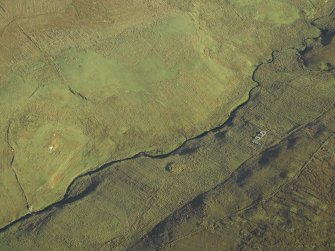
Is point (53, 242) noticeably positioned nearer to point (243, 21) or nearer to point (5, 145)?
point (5, 145)

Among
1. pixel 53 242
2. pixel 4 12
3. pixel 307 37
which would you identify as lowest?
pixel 53 242

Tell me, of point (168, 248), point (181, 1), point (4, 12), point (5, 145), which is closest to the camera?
point (168, 248)

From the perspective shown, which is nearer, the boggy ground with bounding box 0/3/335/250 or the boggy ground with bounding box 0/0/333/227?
the boggy ground with bounding box 0/3/335/250

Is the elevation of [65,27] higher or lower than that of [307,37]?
lower

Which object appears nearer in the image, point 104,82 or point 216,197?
point 216,197

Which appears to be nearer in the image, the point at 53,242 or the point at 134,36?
the point at 53,242

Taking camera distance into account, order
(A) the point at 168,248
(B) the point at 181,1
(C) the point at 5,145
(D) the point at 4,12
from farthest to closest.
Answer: (B) the point at 181,1 < (D) the point at 4,12 < (C) the point at 5,145 < (A) the point at 168,248

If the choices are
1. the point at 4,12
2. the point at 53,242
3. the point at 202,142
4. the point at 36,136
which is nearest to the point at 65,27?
the point at 4,12

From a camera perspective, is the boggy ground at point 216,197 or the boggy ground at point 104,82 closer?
the boggy ground at point 216,197
